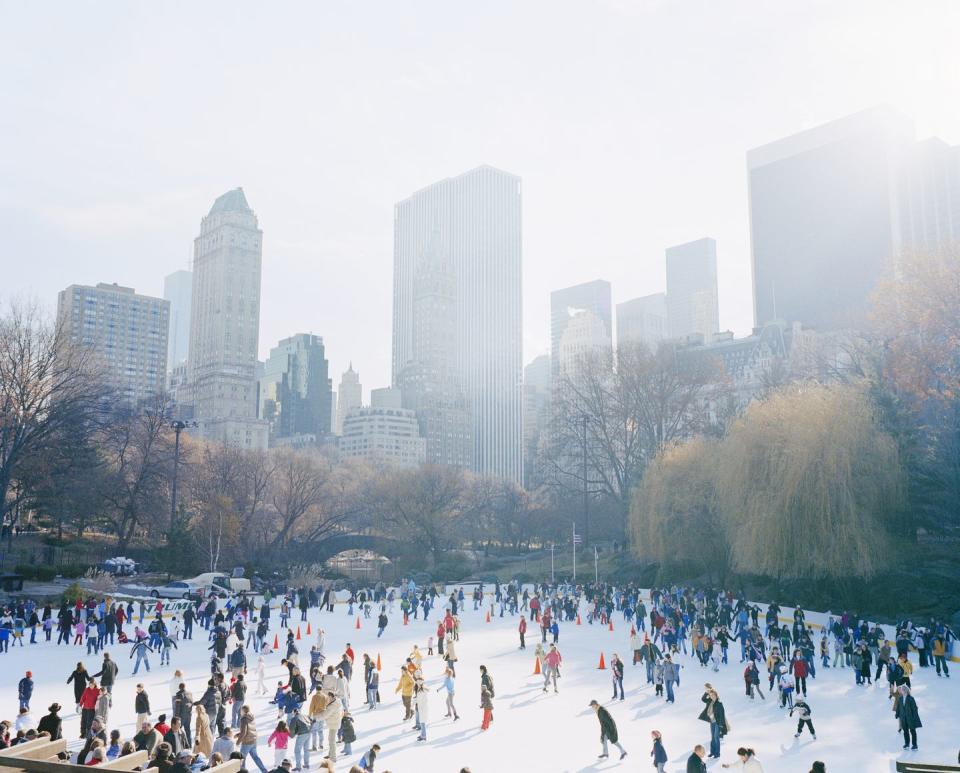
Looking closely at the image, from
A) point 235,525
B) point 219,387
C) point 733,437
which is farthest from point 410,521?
point 219,387

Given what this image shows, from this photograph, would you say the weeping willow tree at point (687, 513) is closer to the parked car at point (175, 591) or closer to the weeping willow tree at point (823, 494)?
the weeping willow tree at point (823, 494)

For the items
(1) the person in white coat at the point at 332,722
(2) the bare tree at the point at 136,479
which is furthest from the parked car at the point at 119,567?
(1) the person in white coat at the point at 332,722

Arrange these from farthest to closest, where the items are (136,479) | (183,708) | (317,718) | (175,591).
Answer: (136,479) < (175,591) < (317,718) < (183,708)

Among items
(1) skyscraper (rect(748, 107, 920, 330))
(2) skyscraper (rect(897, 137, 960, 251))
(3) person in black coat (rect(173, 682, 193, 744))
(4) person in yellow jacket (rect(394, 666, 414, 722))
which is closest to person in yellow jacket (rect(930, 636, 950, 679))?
(4) person in yellow jacket (rect(394, 666, 414, 722))

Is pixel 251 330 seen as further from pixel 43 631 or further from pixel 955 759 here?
pixel 955 759

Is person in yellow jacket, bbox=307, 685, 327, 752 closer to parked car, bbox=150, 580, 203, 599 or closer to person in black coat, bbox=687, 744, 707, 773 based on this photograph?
person in black coat, bbox=687, 744, 707, 773

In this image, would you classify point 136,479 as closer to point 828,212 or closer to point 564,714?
point 564,714

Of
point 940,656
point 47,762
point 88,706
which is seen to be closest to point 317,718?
point 88,706
